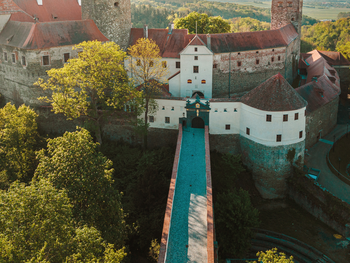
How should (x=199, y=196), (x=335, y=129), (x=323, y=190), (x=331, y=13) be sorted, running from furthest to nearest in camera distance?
1. (x=331, y=13)
2. (x=335, y=129)
3. (x=323, y=190)
4. (x=199, y=196)

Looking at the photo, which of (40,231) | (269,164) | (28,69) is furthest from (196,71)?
(40,231)

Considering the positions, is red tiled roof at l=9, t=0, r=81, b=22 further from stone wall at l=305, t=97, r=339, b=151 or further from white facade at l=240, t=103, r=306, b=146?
stone wall at l=305, t=97, r=339, b=151

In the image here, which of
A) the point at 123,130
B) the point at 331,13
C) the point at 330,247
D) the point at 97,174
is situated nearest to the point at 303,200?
the point at 330,247

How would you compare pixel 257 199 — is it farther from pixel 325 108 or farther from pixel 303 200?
pixel 325 108

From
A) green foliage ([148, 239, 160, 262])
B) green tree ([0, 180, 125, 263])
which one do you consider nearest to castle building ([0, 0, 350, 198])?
green foliage ([148, 239, 160, 262])

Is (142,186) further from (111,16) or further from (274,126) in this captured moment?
(111,16)
